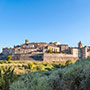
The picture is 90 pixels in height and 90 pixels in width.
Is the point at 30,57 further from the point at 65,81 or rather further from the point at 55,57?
the point at 65,81

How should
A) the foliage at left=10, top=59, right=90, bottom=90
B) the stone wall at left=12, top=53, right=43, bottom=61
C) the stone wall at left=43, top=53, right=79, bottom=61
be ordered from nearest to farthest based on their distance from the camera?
the foliage at left=10, top=59, right=90, bottom=90, the stone wall at left=12, top=53, right=43, bottom=61, the stone wall at left=43, top=53, right=79, bottom=61

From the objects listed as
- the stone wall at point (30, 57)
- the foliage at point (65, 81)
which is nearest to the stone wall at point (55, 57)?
the stone wall at point (30, 57)

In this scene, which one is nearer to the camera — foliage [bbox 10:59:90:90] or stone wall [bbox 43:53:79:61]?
foliage [bbox 10:59:90:90]

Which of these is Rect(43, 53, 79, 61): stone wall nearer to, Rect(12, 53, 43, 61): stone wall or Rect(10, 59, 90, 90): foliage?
Rect(12, 53, 43, 61): stone wall

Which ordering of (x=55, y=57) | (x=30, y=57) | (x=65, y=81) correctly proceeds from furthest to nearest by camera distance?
(x=55, y=57)
(x=30, y=57)
(x=65, y=81)

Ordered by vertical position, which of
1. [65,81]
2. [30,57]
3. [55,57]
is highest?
[65,81]

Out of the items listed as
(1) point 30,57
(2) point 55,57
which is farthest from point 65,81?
(2) point 55,57

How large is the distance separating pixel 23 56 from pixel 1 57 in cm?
898

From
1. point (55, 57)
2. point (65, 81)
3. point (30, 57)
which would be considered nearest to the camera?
point (65, 81)

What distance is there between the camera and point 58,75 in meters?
8.10

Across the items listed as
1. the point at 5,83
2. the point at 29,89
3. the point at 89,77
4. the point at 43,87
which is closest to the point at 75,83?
the point at 89,77

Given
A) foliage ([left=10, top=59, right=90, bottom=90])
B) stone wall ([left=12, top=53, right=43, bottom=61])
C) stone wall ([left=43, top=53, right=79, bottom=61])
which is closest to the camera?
foliage ([left=10, top=59, right=90, bottom=90])

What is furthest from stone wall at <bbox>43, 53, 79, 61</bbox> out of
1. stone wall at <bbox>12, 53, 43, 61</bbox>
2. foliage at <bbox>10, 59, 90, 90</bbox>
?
foliage at <bbox>10, 59, 90, 90</bbox>

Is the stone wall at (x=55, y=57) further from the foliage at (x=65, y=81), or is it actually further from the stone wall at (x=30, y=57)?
the foliage at (x=65, y=81)
